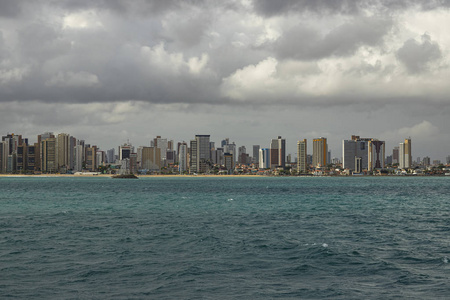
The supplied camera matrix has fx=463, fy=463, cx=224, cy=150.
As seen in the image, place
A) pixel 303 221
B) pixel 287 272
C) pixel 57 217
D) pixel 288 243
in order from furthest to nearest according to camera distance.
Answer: pixel 57 217 → pixel 303 221 → pixel 288 243 → pixel 287 272

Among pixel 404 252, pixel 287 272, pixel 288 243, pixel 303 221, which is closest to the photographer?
pixel 287 272

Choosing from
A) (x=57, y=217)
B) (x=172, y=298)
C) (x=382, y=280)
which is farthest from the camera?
(x=57, y=217)

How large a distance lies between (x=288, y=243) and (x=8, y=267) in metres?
23.9

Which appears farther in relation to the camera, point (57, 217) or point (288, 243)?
point (57, 217)

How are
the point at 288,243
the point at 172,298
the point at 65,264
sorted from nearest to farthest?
the point at 172,298 < the point at 65,264 < the point at 288,243

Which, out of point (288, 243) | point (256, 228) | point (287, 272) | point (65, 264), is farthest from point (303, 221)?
point (65, 264)

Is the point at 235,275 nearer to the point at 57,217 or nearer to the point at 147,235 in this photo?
the point at 147,235

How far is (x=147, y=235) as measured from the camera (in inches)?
1925

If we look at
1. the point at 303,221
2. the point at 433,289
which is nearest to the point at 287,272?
the point at 433,289

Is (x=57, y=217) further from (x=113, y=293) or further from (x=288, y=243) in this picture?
(x=113, y=293)

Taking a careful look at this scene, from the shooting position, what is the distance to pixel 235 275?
31297 mm

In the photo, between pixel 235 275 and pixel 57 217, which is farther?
pixel 57 217

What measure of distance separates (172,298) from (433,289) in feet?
51.2

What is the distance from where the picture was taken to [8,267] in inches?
1336
